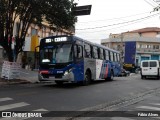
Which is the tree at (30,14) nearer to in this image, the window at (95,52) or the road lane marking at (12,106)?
the window at (95,52)

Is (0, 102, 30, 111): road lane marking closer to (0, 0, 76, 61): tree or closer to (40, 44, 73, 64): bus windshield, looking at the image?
(40, 44, 73, 64): bus windshield

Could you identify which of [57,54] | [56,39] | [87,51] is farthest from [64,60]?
[87,51]

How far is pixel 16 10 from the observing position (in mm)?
21688

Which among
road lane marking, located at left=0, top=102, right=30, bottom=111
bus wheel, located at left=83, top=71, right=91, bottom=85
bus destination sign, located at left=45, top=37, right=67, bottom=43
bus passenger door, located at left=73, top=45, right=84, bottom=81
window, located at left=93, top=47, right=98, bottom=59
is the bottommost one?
road lane marking, located at left=0, top=102, right=30, bottom=111

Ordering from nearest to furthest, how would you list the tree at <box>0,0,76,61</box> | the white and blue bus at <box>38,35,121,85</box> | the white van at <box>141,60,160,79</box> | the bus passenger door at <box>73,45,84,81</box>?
the white and blue bus at <box>38,35,121,85</box>, the bus passenger door at <box>73,45,84,81</box>, the tree at <box>0,0,76,61</box>, the white van at <box>141,60,160,79</box>

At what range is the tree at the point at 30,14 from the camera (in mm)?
20453

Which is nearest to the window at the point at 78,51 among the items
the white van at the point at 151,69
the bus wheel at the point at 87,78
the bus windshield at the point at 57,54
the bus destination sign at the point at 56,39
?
the bus windshield at the point at 57,54

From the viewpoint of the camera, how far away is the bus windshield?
1905cm

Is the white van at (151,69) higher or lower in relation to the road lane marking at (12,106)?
higher

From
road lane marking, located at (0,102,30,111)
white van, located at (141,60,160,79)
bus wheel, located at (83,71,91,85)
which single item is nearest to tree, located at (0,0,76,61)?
bus wheel, located at (83,71,91,85)

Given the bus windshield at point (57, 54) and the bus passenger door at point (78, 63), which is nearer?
the bus windshield at point (57, 54)

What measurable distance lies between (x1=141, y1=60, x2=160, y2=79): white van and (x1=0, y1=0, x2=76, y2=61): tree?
45.2 ft

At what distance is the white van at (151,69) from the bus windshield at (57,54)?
1682cm

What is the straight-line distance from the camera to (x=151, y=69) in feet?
111
